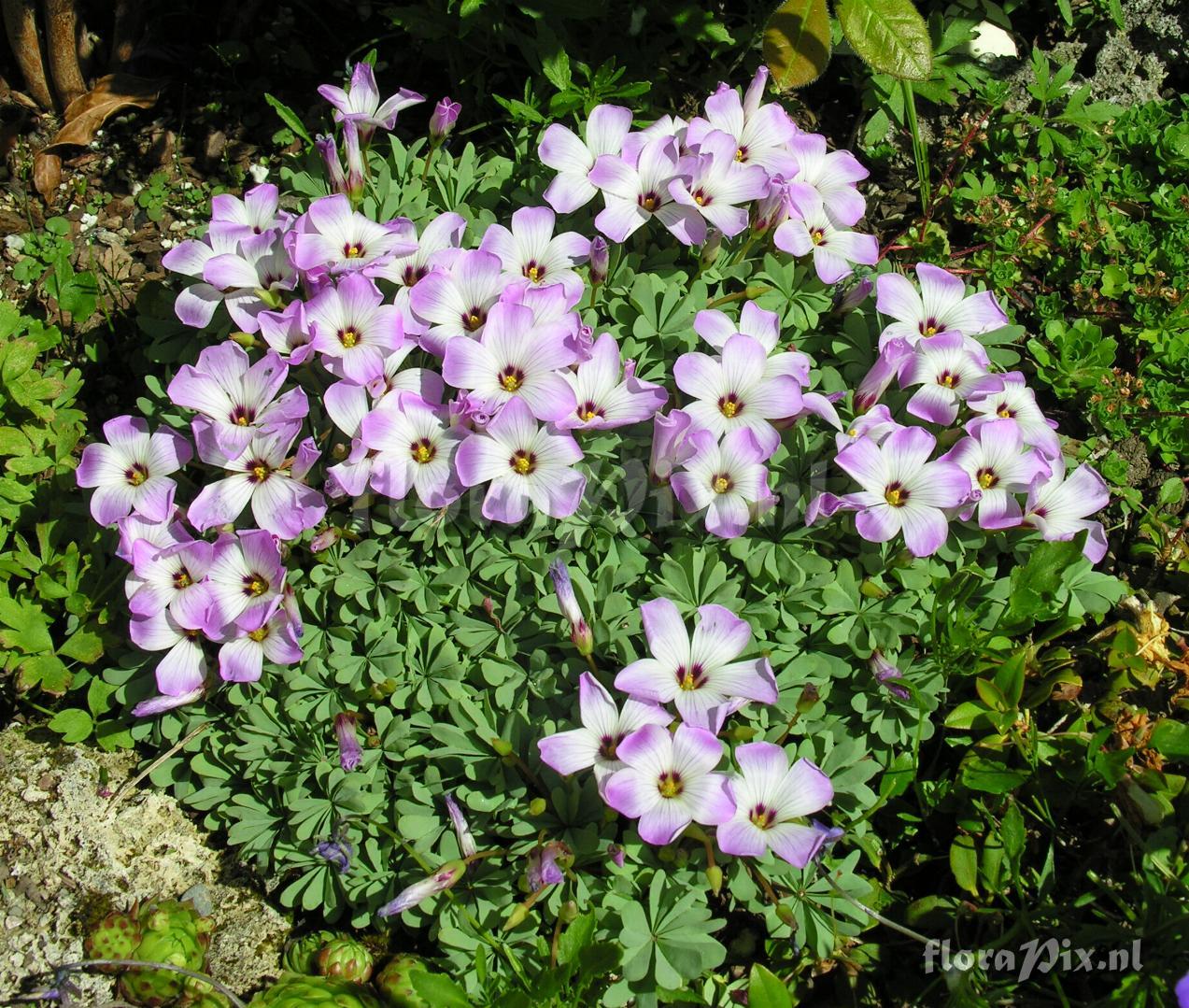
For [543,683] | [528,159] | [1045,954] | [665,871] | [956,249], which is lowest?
[1045,954]

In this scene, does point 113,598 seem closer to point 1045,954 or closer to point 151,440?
point 151,440

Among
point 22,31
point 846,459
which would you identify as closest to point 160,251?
point 22,31

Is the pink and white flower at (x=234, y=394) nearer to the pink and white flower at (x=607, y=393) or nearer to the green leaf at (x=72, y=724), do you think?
the pink and white flower at (x=607, y=393)

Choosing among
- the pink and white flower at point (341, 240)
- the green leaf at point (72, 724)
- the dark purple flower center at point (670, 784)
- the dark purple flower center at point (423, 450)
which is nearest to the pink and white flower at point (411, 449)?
the dark purple flower center at point (423, 450)

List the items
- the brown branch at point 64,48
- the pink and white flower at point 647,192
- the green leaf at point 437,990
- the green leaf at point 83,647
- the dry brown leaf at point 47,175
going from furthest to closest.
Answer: the dry brown leaf at point 47,175 < the brown branch at point 64,48 < the pink and white flower at point 647,192 < the green leaf at point 83,647 < the green leaf at point 437,990

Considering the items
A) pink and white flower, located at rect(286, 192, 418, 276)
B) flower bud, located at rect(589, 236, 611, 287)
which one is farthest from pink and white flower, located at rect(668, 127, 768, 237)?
pink and white flower, located at rect(286, 192, 418, 276)

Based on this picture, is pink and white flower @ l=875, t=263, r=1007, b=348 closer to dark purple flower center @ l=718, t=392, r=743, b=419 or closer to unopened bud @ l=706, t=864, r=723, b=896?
dark purple flower center @ l=718, t=392, r=743, b=419
